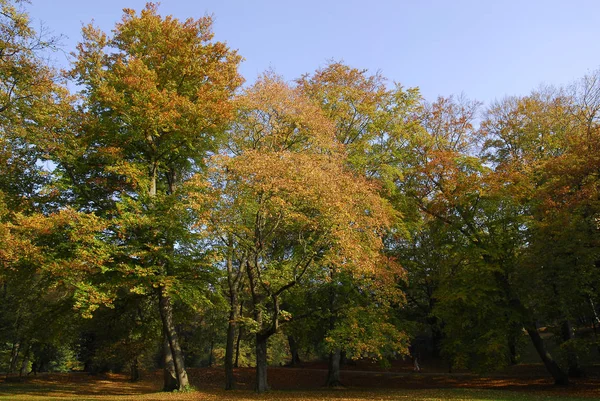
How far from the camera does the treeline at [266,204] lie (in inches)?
593

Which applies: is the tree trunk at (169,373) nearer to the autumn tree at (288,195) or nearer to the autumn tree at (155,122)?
the autumn tree at (155,122)

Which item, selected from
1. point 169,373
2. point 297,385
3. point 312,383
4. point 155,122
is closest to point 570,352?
point 297,385

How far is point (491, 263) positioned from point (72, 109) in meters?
20.9

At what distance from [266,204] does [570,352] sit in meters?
15.8

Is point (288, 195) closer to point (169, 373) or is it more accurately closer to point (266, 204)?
point (266, 204)

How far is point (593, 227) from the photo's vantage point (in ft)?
52.7

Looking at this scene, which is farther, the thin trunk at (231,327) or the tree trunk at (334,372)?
the tree trunk at (334,372)

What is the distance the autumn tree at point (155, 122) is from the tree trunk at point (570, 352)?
57.5 ft

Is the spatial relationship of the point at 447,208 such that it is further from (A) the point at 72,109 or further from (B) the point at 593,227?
(A) the point at 72,109

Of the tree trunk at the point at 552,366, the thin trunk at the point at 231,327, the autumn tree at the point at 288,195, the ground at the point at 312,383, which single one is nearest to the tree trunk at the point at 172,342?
the ground at the point at 312,383

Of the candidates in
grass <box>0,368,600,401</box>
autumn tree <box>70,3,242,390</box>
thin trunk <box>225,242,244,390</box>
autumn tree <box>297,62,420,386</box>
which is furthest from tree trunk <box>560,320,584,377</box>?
autumn tree <box>70,3,242,390</box>

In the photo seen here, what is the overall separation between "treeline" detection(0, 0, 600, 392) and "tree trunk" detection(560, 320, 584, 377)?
2.27ft

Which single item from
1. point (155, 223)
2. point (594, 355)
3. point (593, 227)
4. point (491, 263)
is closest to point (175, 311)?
point (155, 223)

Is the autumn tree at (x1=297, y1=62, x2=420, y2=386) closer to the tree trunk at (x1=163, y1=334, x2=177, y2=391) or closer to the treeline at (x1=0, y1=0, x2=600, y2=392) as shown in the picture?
the treeline at (x1=0, y1=0, x2=600, y2=392)
